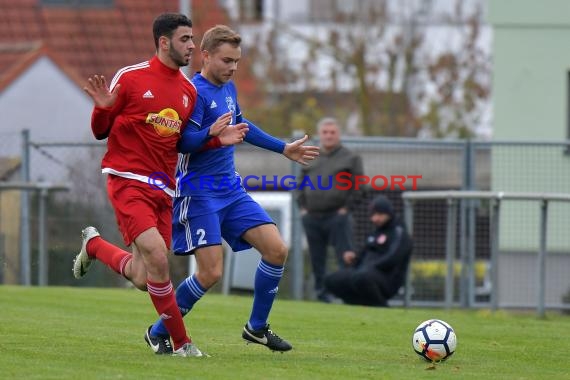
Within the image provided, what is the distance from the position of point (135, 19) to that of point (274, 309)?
19.5 meters

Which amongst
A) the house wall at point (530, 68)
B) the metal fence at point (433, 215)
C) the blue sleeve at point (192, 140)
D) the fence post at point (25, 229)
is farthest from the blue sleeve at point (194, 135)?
the house wall at point (530, 68)

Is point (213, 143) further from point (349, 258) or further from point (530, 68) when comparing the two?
point (530, 68)

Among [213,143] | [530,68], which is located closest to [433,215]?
[530,68]

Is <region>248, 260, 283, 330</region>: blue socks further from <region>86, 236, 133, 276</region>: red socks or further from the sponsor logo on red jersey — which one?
the sponsor logo on red jersey

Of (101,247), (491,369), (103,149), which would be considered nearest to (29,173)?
(103,149)

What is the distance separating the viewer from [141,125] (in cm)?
857

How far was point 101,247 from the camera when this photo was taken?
937 cm

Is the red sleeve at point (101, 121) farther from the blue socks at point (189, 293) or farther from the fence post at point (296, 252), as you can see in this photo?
the fence post at point (296, 252)

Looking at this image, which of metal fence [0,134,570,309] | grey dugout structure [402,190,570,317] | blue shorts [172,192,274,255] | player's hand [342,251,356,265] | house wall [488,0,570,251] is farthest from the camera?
house wall [488,0,570,251]

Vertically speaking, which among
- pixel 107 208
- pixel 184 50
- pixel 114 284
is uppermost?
pixel 184 50

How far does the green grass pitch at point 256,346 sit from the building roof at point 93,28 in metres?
17.3

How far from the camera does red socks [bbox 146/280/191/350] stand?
27.7 feet

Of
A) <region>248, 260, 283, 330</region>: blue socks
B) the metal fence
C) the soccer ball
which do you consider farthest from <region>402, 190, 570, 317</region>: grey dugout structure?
<region>248, 260, 283, 330</region>: blue socks

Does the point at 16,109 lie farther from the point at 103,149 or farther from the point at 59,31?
the point at 103,149
